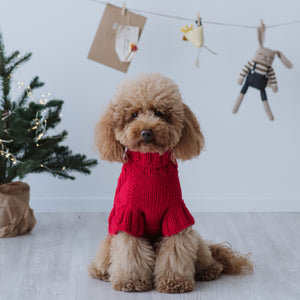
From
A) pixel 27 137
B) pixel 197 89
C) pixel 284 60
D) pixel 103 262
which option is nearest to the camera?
pixel 103 262

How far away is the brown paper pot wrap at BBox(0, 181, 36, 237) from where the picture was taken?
7.72 ft

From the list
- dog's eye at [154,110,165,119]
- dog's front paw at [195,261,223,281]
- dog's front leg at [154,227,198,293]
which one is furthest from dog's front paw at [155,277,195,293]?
dog's eye at [154,110,165,119]

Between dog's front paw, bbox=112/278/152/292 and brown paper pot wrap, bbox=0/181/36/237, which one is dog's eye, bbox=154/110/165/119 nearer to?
dog's front paw, bbox=112/278/152/292

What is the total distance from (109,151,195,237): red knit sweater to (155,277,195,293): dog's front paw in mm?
148

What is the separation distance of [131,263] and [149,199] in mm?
212

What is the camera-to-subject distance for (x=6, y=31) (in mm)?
2645

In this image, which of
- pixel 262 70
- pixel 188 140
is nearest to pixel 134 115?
pixel 188 140

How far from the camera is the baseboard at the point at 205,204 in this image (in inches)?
109

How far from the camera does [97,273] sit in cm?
187

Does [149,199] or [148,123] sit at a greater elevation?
[148,123]

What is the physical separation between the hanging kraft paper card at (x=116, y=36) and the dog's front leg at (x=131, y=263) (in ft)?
3.31

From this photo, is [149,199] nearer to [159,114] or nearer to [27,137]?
[159,114]

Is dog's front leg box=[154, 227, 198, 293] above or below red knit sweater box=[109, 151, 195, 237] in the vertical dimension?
below

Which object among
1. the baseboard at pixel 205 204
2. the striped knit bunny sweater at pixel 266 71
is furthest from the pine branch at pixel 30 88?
the striped knit bunny sweater at pixel 266 71
